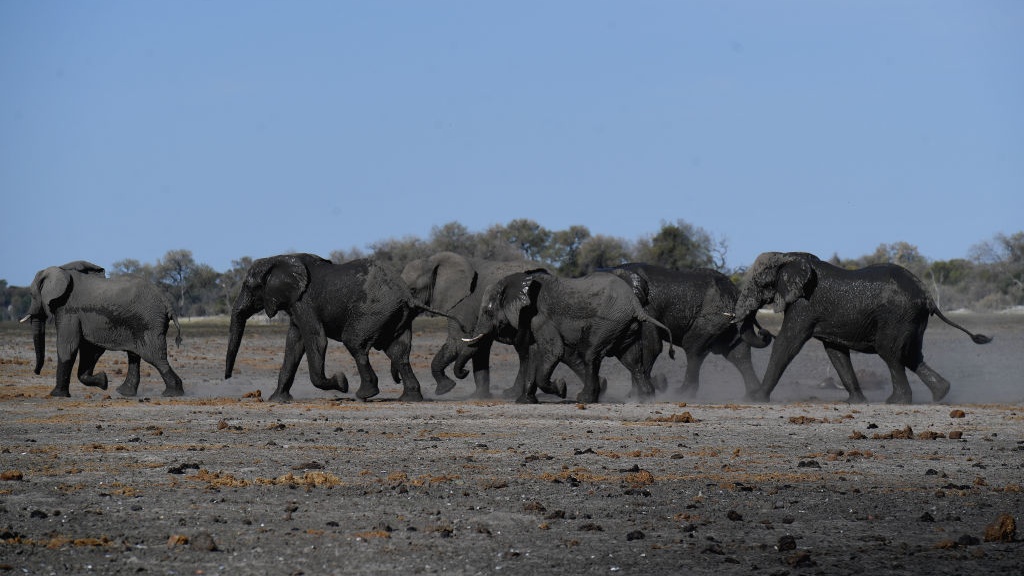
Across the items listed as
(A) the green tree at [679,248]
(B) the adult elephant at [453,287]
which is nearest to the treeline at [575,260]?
(A) the green tree at [679,248]

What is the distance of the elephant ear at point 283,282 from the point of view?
2375cm

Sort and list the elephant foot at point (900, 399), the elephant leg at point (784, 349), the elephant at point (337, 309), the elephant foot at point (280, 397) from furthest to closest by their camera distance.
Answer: the elephant leg at point (784, 349)
the elephant foot at point (900, 399)
the elephant foot at point (280, 397)
the elephant at point (337, 309)

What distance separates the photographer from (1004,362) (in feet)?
121

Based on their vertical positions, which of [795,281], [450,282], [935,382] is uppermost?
[450,282]

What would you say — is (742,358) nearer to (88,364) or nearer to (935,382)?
(935,382)

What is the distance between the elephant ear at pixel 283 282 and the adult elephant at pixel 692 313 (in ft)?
17.5

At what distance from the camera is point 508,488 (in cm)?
1241

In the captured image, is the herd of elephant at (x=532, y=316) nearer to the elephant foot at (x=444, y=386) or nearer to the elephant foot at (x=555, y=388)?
the elephant foot at (x=555, y=388)

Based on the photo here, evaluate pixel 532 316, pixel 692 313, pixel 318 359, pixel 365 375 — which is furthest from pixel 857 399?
pixel 318 359

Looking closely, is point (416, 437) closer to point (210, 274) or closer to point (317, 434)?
point (317, 434)

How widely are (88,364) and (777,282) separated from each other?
36.6 ft

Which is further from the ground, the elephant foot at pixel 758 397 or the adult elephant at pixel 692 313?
the adult elephant at pixel 692 313

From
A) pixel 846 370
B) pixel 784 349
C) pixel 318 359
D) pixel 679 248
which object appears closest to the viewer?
pixel 318 359

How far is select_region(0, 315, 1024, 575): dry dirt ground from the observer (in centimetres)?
953
